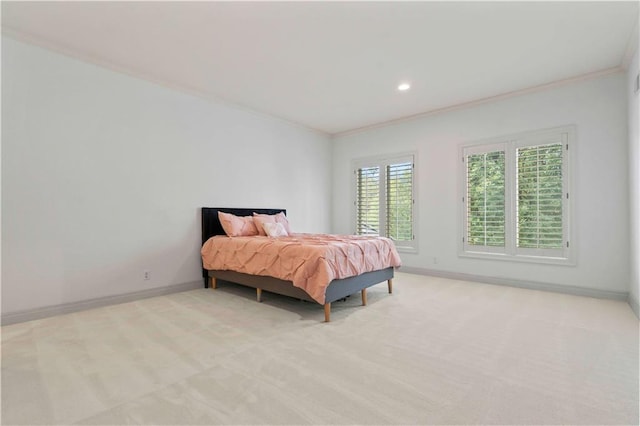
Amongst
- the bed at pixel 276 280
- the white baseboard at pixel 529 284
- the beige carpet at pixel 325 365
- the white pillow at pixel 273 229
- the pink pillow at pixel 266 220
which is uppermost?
the pink pillow at pixel 266 220

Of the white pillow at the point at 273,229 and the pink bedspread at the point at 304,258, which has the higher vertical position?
the white pillow at the point at 273,229

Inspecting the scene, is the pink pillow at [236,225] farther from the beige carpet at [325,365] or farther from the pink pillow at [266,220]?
the beige carpet at [325,365]

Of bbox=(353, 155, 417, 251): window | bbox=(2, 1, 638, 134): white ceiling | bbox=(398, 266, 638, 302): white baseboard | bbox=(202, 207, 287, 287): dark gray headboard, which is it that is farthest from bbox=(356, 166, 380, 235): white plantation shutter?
bbox=(202, 207, 287, 287): dark gray headboard

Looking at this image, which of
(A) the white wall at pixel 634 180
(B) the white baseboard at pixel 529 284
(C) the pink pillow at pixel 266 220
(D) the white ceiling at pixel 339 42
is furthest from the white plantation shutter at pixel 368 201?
(A) the white wall at pixel 634 180

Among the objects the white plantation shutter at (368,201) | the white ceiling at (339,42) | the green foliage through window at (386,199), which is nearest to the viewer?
the white ceiling at (339,42)

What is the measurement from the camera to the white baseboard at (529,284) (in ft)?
12.1

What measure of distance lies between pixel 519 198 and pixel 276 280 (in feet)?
11.7

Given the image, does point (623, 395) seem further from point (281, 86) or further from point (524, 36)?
point (281, 86)

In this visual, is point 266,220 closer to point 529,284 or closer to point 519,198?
point 519,198

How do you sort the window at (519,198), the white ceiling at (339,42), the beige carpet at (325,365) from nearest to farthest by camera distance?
the beige carpet at (325,365), the white ceiling at (339,42), the window at (519,198)

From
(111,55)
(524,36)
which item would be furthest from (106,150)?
(524,36)

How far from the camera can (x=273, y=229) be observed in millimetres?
4469

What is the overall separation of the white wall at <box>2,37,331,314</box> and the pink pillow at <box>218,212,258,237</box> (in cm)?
36

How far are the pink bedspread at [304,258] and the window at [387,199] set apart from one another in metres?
1.66
